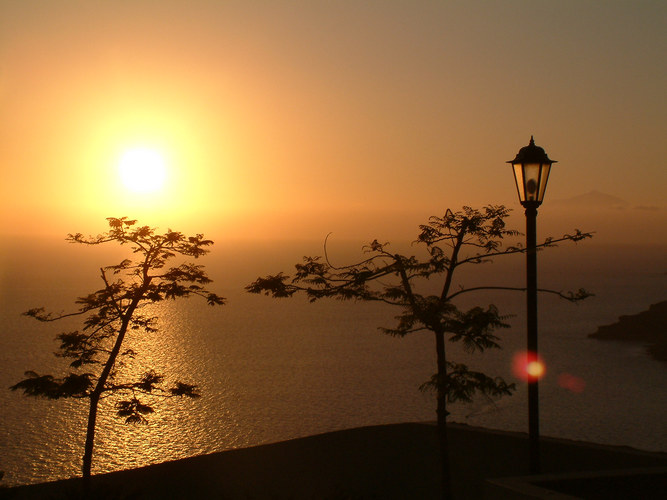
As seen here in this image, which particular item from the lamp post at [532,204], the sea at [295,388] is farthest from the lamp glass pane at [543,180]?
the sea at [295,388]

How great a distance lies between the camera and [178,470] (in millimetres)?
16172

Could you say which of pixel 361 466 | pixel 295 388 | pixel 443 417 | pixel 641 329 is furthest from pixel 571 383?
pixel 443 417

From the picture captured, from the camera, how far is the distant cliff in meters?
83.7

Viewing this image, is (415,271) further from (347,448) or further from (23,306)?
(23,306)

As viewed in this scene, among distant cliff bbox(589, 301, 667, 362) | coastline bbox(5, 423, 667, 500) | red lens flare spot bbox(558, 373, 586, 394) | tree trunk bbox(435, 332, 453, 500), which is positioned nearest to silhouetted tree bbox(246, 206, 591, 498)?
tree trunk bbox(435, 332, 453, 500)

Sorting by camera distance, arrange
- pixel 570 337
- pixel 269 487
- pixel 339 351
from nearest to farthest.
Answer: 1. pixel 269 487
2. pixel 339 351
3. pixel 570 337

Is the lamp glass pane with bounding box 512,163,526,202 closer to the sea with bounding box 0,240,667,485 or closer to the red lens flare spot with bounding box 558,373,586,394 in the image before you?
the sea with bounding box 0,240,667,485

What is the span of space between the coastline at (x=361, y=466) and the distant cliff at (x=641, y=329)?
75.0 metres

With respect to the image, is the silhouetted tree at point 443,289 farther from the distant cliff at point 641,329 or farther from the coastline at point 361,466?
the distant cliff at point 641,329

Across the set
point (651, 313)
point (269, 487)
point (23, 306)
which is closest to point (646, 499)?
point (269, 487)

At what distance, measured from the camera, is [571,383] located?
5809 centimetres

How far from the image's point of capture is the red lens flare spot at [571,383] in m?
55.9

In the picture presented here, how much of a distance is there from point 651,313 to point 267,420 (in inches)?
2671

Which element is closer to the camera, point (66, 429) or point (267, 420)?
point (66, 429)
